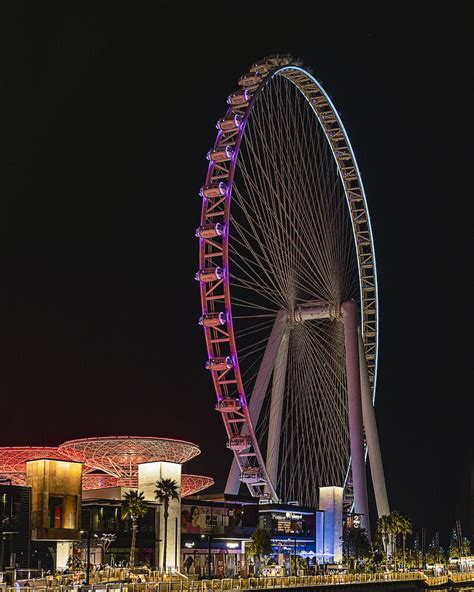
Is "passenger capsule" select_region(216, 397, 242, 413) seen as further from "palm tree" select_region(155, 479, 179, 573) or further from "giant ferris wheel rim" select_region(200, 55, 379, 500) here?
"palm tree" select_region(155, 479, 179, 573)

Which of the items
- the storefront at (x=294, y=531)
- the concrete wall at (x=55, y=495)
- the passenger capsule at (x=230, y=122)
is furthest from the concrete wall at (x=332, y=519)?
the passenger capsule at (x=230, y=122)

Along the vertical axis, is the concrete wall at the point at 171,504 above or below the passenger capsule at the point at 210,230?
below

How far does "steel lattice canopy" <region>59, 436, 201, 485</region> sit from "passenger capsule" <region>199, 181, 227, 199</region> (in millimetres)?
17172

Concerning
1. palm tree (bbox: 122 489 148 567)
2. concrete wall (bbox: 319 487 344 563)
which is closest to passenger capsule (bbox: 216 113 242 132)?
palm tree (bbox: 122 489 148 567)

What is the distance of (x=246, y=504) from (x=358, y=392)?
63.0 ft

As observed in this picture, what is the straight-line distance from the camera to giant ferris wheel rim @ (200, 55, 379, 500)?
5334 centimetres

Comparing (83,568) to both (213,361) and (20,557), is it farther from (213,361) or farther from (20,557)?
(213,361)

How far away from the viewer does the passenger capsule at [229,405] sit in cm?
5488

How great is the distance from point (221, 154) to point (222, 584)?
22105mm

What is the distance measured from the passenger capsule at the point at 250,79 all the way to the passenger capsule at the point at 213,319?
12.6 m

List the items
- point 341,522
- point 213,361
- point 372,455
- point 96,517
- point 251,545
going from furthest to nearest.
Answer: point 341,522, point 251,545, point 372,455, point 96,517, point 213,361

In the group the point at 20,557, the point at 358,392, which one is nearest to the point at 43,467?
the point at 20,557

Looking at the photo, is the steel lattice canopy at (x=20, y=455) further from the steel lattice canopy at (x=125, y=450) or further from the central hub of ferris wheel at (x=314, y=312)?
the central hub of ferris wheel at (x=314, y=312)

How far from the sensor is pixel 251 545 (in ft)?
235
